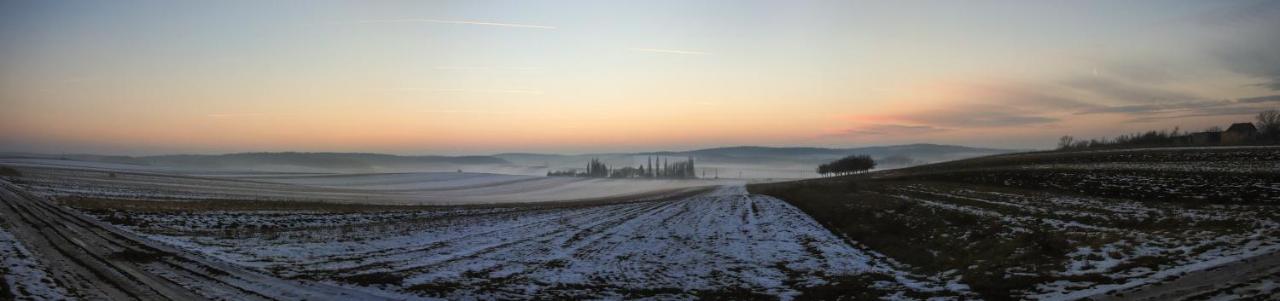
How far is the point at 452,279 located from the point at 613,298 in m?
5.16

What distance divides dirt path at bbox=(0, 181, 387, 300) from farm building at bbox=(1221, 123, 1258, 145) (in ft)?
301

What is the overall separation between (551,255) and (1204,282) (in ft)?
60.1

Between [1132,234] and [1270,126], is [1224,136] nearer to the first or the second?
A: [1270,126]

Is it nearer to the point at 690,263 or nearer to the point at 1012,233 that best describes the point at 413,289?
the point at 690,263

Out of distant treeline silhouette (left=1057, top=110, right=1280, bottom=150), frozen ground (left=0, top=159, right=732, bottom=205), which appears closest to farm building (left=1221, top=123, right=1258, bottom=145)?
distant treeline silhouette (left=1057, top=110, right=1280, bottom=150)

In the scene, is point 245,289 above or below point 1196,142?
below

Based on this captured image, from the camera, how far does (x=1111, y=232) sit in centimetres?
1767

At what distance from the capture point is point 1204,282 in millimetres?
11430

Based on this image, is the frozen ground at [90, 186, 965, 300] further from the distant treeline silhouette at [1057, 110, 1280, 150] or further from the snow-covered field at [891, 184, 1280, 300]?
the distant treeline silhouette at [1057, 110, 1280, 150]

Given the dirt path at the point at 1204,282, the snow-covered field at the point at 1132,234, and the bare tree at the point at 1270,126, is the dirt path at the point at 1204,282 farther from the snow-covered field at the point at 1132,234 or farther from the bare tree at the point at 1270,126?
the bare tree at the point at 1270,126

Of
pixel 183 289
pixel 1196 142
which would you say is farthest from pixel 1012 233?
pixel 1196 142

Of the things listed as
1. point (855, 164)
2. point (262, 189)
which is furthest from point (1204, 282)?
point (855, 164)

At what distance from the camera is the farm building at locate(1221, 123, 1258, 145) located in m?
63.3

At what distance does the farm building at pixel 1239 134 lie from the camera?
63.3 m
